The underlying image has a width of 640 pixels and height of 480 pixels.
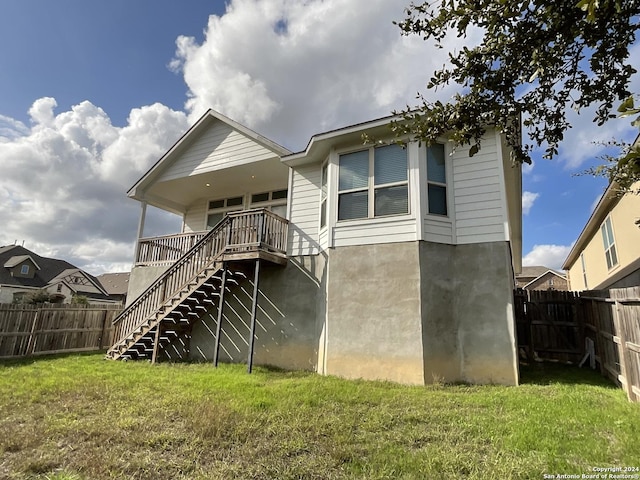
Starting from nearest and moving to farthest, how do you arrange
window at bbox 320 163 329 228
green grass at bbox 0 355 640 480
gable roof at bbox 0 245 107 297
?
green grass at bbox 0 355 640 480
window at bbox 320 163 329 228
gable roof at bbox 0 245 107 297

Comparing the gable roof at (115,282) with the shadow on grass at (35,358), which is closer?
the shadow on grass at (35,358)

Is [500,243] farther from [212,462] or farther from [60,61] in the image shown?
[60,61]

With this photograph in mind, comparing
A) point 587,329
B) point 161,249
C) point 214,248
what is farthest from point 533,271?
point 161,249

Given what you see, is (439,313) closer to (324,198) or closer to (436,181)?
(436,181)

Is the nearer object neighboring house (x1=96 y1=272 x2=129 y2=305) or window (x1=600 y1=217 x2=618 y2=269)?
window (x1=600 y1=217 x2=618 y2=269)

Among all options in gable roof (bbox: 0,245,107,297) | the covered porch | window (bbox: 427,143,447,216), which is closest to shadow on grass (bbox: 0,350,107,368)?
the covered porch

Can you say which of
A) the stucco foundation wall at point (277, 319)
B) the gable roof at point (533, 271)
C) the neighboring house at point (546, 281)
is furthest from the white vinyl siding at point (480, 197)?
the gable roof at point (533, 271)

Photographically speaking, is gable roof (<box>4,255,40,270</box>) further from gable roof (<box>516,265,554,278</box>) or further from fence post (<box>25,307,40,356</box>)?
gable roof (<box>516,265,554,278</box>)

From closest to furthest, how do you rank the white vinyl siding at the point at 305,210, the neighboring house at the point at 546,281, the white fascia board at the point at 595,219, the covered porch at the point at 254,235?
the covered porch at the point at 254,235 < the white vinyl siding at the point at 305,210 < the white fascia board at the point at 595,219 < the neighboring house at the point at 546,281

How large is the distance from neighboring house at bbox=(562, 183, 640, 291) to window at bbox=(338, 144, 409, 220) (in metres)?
4.11

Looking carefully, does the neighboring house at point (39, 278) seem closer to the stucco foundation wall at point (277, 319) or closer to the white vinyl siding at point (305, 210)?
the stucco foundation wall at point (277, 319)

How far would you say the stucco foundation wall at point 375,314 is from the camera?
23.7 ft

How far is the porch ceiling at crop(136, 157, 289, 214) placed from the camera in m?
11.3

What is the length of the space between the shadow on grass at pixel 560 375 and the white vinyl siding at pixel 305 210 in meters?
5.83
